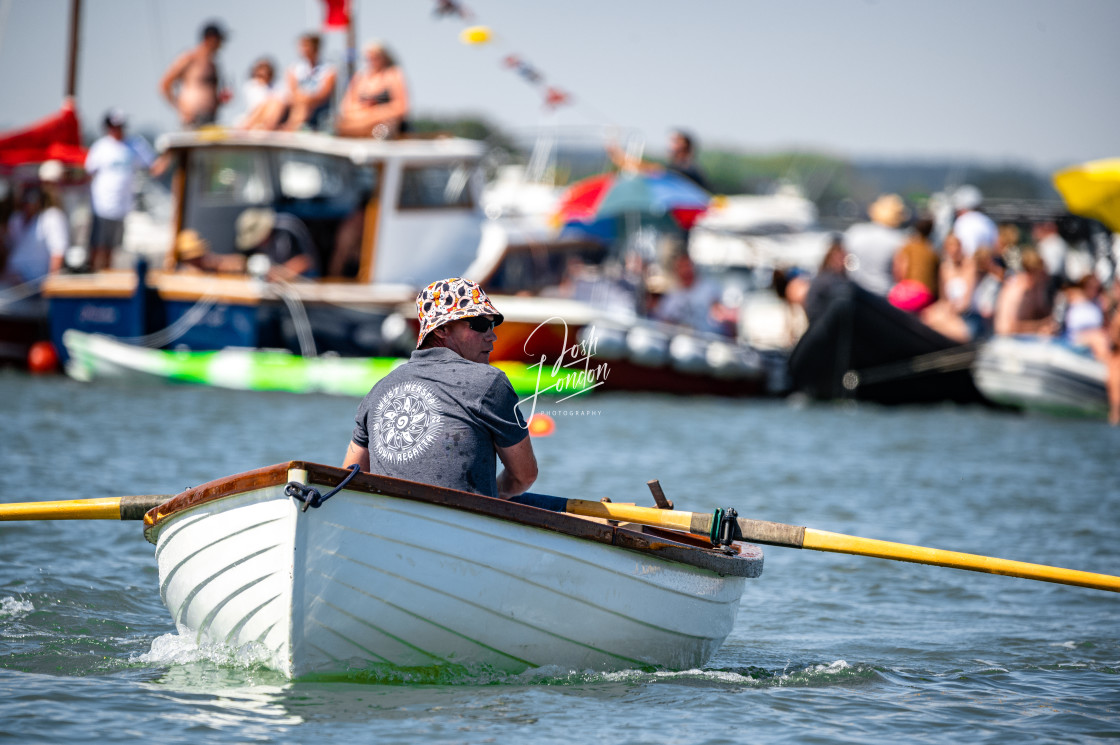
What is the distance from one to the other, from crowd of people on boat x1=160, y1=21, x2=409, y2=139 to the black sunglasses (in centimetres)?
1189

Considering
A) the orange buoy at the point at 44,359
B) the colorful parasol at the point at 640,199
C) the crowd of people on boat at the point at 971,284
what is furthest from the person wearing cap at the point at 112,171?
the crowd of people on boat at the point at 971,284

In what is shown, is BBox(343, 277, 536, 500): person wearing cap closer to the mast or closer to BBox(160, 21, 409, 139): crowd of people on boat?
BBox(160, 21, 409, 139): crowd of people on boat

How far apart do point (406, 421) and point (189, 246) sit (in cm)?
1260

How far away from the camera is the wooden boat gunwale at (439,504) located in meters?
4.68

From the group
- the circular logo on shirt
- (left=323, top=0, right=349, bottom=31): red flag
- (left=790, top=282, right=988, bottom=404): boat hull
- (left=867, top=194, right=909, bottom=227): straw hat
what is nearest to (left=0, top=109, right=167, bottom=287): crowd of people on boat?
(left=323, top=0, right=349, bottom=31): red flag

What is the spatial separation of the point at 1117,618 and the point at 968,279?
1106 cm

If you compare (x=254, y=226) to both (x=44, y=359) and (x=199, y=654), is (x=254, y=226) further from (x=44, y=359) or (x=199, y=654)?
(x=199, y=654)

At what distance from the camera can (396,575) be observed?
16.1 ft

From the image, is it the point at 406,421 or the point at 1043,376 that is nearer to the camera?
the point at 406,421

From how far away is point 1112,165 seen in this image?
14453 millimetres

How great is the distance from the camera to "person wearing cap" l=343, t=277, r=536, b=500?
5.05m

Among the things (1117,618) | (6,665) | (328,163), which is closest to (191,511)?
(6,665)

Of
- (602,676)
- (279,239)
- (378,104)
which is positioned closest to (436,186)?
(378,104)

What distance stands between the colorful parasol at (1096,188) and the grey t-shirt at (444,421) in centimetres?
1095
